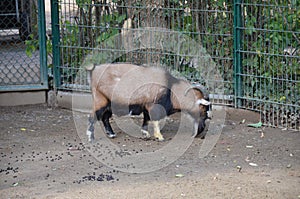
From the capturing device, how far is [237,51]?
7.74 metres

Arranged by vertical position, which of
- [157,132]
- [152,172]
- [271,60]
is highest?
[271,60]

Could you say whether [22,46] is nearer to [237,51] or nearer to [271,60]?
[237,51]

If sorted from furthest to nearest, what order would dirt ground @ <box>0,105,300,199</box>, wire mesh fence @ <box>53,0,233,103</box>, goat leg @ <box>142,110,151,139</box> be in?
wire mesh fence @ <box>53,0,233,103</box> → goat leg @ <box>142,110,151,139</box> → dirt ground @ <box>0,105,300,199</box>

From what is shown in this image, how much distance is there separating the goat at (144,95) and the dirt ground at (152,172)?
0.30 m

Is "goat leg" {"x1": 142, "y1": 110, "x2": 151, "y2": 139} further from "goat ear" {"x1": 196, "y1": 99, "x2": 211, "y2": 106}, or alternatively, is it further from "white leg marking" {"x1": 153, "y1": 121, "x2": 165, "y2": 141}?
"goat ear" {"x1": 196, "y1": 99, "x2": 211, "y2": 106}

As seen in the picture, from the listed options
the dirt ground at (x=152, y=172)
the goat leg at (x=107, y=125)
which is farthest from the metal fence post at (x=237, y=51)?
the goat leg at (x=107, y=125)

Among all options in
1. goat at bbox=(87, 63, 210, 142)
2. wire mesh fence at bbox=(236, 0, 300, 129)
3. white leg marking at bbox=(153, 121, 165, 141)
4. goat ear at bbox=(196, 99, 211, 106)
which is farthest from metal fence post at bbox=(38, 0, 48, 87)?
wire mesh fence at bbox=(236, 0, 300, 129)

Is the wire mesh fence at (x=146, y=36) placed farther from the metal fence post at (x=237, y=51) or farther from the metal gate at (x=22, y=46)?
the metal gate at (x=22, y=46)

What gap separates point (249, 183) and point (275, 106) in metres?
2.14

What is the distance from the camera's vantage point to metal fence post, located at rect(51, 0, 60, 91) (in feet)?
27.9

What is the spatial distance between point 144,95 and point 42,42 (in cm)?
229

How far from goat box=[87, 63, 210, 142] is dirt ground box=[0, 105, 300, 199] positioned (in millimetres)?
299

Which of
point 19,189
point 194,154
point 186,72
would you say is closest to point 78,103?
point 186,72

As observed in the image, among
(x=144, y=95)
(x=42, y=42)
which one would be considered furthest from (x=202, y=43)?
(x=42, y=42)
